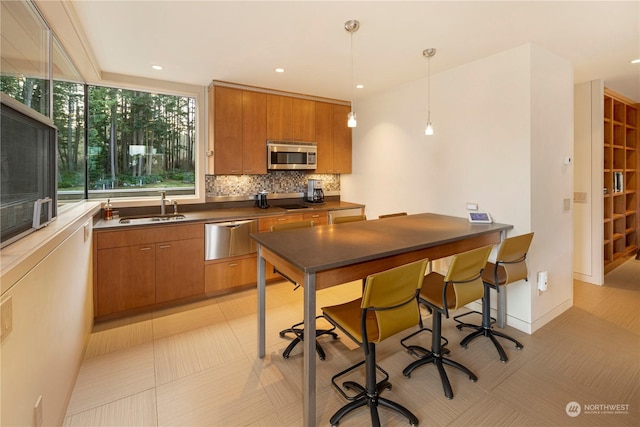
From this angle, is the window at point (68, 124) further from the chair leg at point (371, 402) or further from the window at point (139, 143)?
the chair leg at point (371, 402)

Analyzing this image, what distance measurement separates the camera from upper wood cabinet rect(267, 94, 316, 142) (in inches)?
165

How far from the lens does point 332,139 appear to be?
4789 mm

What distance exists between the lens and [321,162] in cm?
473

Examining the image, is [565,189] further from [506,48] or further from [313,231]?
[313,231]

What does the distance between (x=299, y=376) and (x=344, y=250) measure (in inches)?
39.4

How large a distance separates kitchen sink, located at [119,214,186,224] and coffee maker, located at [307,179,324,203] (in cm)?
190

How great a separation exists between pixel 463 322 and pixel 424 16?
2.66m

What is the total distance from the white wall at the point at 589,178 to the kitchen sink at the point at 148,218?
488cm

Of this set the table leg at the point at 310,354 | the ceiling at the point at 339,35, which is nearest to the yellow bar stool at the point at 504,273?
the table leg at the point at 310,354

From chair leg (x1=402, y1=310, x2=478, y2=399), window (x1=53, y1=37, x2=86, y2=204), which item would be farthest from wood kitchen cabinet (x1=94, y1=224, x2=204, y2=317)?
chair leg (x1=402, y1=310, x2=478, y2=399)

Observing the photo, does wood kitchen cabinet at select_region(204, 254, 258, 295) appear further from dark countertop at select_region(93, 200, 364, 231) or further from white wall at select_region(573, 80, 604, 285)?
white wall at select_region(573, 80, 604, 285)

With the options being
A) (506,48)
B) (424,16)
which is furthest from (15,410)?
(506,48)

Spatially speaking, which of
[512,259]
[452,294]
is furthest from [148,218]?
[512,259]

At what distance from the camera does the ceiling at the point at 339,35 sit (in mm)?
2150
